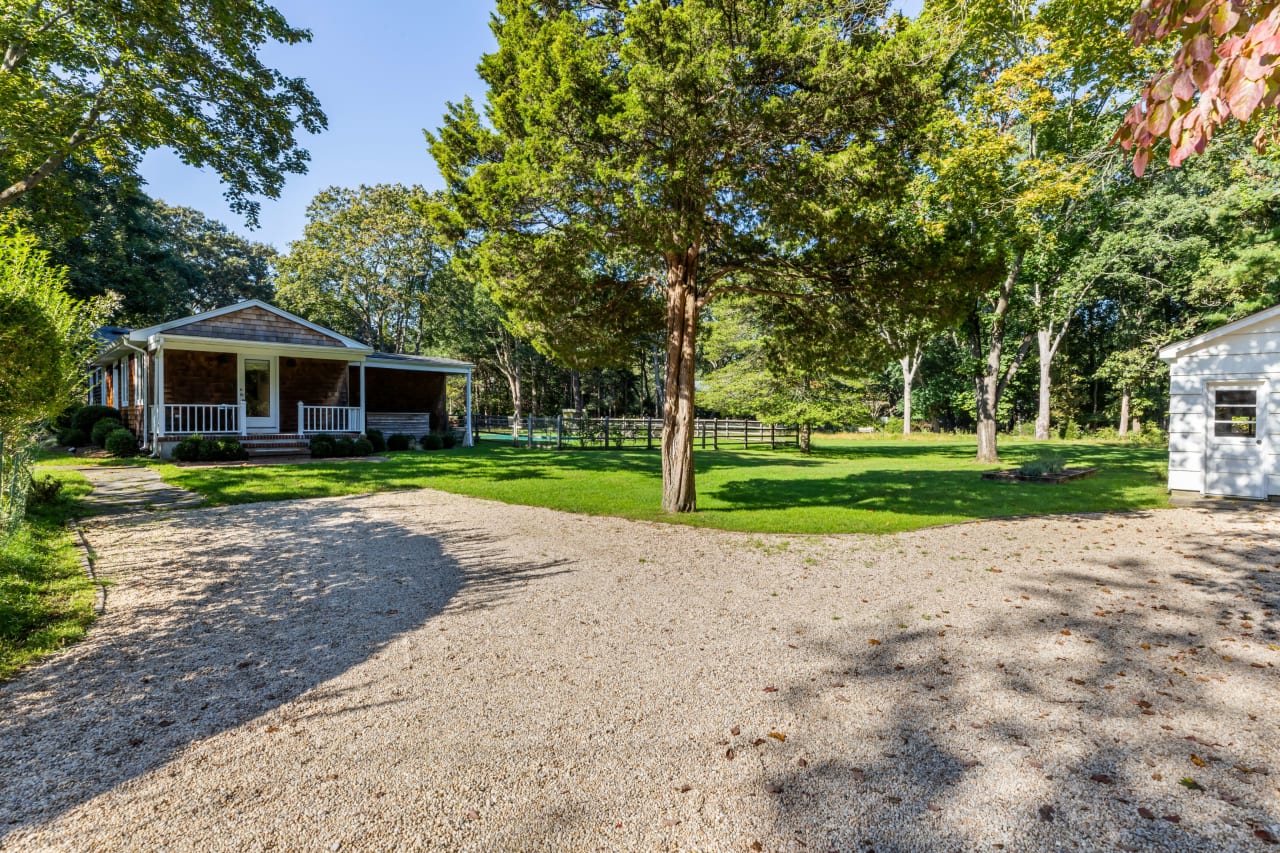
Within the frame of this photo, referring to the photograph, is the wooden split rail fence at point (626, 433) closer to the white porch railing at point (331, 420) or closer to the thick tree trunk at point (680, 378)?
the white porch railing at point (331, 420)

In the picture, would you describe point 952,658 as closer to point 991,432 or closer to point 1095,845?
point 1095,845

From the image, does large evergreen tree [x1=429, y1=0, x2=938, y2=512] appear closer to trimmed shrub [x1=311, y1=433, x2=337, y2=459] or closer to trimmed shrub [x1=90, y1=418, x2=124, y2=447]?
trimmed shrub [x1=311, y1=433, x2=337, y2=459]

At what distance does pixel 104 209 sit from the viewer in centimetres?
2417

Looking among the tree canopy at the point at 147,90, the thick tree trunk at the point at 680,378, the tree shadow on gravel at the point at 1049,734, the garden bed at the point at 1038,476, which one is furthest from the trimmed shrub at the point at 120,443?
the garden bed at the point at 1038,476

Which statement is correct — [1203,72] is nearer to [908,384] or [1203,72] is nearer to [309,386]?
[309,386]

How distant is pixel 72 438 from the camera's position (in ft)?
54.4

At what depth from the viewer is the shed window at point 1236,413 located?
999 centimetres

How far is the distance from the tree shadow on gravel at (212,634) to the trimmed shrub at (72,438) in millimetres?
13728

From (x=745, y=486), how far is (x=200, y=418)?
1520cm

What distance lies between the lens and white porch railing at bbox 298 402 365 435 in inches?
693

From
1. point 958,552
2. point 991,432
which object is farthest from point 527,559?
point 991,432

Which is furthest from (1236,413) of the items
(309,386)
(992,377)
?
(309,386)

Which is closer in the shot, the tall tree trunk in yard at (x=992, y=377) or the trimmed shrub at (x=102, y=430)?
the trimmed shrub at (x=102, y=430)

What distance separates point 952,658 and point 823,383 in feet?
65.1
